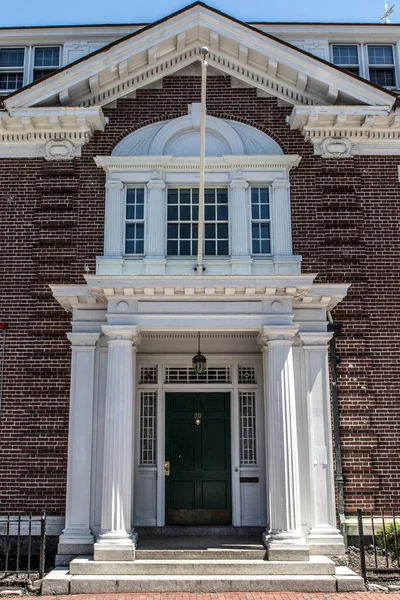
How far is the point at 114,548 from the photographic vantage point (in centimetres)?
1010

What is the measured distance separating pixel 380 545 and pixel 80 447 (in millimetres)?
5515

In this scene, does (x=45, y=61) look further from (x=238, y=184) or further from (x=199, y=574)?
(x=199, y=574)

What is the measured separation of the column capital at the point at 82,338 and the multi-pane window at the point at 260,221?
3814 mm

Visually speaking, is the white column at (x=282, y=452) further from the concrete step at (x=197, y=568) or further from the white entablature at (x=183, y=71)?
the white entablature at (x=183, y=71)

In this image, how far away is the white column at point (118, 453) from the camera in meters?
10.2

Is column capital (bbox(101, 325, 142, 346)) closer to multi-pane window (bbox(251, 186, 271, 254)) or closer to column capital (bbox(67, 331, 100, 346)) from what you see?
column capital (bbox(67, 331, 100, 346))

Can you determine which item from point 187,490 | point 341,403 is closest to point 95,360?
point 187,490

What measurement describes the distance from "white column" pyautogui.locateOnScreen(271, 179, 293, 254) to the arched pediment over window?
0.80 m

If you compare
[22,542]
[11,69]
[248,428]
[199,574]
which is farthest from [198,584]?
[11,69]

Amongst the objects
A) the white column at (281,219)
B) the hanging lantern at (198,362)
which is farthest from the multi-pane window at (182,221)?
the hanging lantern at (198,362)

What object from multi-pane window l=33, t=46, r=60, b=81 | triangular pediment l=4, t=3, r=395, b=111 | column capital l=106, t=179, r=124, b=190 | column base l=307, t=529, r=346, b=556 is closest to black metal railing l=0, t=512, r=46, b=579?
column base l=307, t=529, r=346, b=556

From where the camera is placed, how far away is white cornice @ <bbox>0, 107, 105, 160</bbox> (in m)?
13.1

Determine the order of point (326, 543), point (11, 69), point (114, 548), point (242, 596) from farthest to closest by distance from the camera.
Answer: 1. point (11, 69)
2. point (326, 543)
3. point (114, 548)
4. point (242, 596)

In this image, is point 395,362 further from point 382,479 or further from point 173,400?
point 173,400
